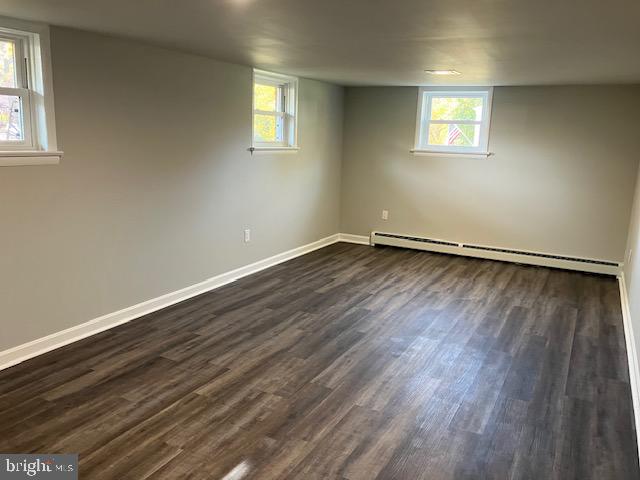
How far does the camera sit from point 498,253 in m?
6.16

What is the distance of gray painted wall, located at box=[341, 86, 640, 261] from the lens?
17.9 feet

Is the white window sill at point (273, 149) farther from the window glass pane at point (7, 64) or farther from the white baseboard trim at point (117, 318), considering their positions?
the window glass pane at point (7, 64)

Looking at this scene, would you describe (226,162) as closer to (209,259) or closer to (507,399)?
→ (209,259)

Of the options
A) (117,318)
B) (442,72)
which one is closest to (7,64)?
(117,318)

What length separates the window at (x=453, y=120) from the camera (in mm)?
6043

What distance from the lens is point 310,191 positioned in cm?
625

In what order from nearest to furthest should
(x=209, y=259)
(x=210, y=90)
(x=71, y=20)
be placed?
(x=71, y=20)
(x=210, y=90)
(x=209, y=259)

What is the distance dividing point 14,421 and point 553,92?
568 centimetres

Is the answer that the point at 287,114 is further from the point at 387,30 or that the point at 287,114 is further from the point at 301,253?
the point at 387,30

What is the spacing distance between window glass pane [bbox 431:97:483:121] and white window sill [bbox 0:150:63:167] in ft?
14.8

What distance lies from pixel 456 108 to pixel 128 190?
4.12 m

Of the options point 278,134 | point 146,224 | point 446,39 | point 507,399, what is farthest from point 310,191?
point 507,399

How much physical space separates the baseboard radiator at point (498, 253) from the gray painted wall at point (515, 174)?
0.26 ft

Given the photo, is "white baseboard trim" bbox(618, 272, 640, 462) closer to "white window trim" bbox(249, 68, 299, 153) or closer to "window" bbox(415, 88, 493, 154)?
"window" bbox(415, 88, 493, 154)
